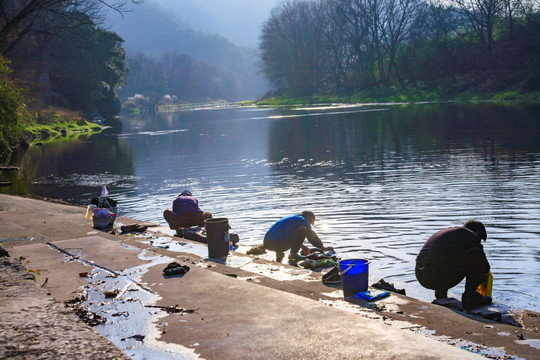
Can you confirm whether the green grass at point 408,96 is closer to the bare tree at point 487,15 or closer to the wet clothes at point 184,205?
the bare tree at point 487,15

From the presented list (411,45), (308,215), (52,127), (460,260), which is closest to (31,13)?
(308,215)

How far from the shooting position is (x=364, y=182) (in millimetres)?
20406

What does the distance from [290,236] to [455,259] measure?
12.5ft

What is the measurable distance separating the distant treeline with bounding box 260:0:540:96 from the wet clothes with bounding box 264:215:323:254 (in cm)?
5439

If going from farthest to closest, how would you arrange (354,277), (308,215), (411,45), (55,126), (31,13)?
(411,45) → (55,126) → (31,13) → (308,215) → (354,277)

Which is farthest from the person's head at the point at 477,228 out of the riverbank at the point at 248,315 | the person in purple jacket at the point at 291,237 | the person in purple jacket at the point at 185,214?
the person in purple jacket at the point at 185,214

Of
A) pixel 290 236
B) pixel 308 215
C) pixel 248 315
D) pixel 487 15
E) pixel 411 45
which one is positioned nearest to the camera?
pixel 248 315

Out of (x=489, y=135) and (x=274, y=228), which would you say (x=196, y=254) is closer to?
(x=274, y=228)

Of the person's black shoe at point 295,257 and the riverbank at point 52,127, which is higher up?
the riverbank at point 52,127

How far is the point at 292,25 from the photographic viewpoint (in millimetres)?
120375

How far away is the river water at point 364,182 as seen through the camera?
12.0m

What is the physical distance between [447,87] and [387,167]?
175ft

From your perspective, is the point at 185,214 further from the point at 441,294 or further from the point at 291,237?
the point at 441,294

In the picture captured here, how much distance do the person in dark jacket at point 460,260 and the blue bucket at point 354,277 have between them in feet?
2.99
